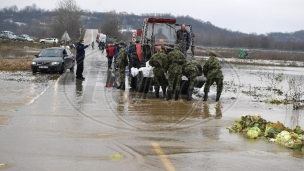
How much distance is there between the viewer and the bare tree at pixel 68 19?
76.5 m

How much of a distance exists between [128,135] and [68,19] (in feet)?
230

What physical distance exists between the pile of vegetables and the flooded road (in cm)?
22

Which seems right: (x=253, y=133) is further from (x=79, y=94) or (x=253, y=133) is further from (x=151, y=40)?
(x=151, y=40)

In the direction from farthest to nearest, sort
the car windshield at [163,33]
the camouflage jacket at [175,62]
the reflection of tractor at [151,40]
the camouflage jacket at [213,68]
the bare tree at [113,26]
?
the bare tree at [113,26]
the car windshield at [163,33]
the reflection of tractor at [151,40]
the camouflage jacket at [213,68]
the camouflage jacket at [175,62]

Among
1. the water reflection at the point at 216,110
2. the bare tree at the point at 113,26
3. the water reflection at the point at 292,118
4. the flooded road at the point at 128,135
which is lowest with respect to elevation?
the water reflection at the point at 292,118

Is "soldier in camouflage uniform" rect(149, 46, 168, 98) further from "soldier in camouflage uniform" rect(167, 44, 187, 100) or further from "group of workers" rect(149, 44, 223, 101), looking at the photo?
"soldier in camouflage uniform" rect(167, 44, 187, 100)

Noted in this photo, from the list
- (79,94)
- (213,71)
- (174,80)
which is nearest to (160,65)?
(174,80)

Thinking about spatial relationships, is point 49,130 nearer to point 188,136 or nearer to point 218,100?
point 188,136

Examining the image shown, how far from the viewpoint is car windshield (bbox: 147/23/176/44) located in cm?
1847

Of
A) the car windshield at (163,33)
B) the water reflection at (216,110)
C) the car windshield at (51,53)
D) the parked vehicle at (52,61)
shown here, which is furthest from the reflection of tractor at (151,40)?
the car windshield at (51,53)

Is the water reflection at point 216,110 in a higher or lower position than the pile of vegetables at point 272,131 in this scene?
lower

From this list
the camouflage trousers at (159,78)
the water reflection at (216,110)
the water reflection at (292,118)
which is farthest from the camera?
the camouflage trousers at (159,78)

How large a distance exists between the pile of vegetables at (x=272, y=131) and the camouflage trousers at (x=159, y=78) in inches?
197

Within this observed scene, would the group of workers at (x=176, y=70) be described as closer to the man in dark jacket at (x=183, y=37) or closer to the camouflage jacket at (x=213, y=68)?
the camouflage jacket at (x=213, y=68)
